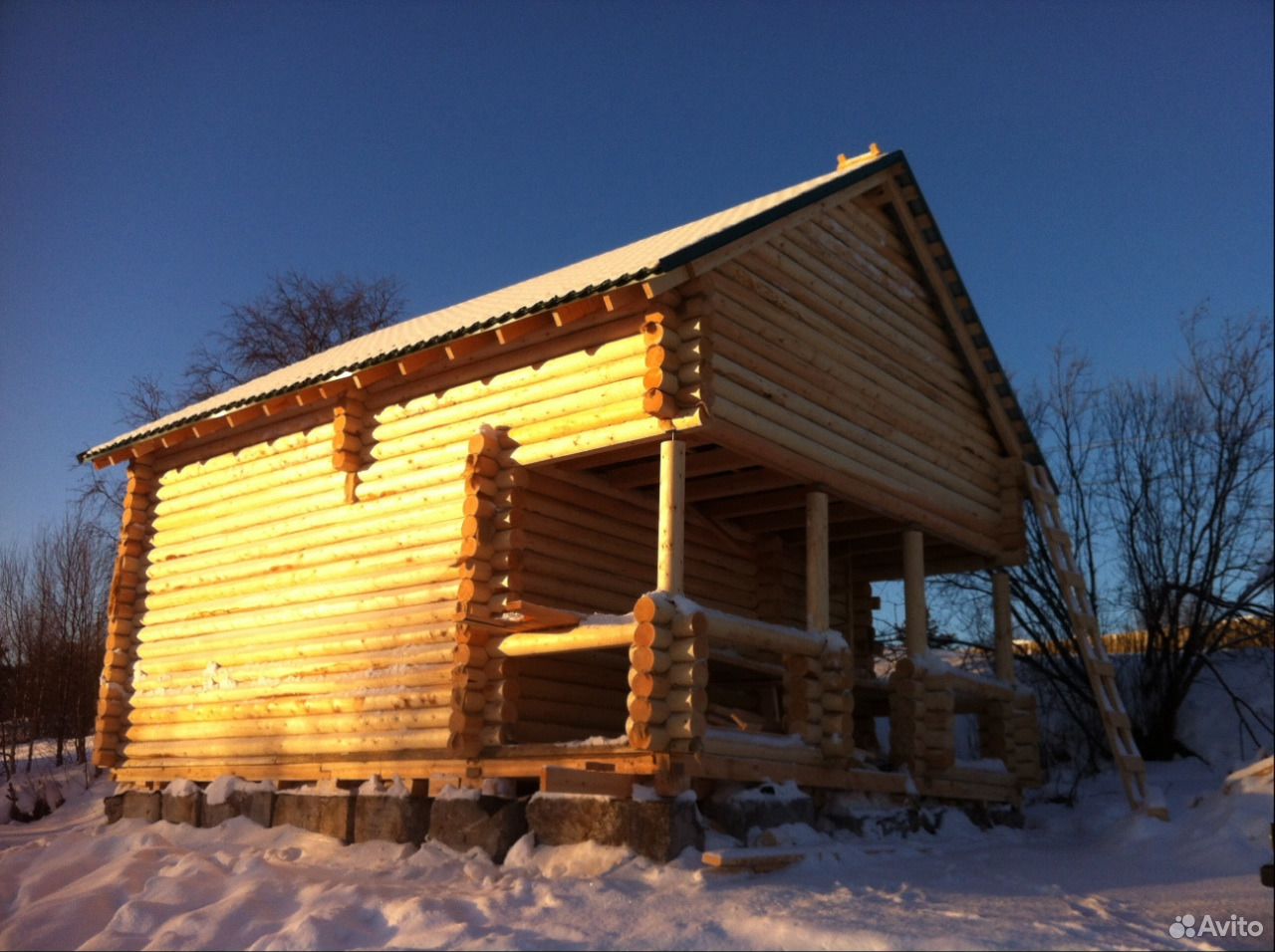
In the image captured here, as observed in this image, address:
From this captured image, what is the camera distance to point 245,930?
8398 mm

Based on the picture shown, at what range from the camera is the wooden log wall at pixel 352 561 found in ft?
38.9

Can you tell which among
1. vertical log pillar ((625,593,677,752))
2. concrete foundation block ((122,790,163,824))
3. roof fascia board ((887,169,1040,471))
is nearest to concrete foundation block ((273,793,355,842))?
concrete foundation block ((122,790,163,824))

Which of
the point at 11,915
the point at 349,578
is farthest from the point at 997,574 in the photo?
the point at 11,915

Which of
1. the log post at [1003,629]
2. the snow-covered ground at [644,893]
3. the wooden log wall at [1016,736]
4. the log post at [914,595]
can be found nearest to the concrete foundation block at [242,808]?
the snow-covered ground at [644,893]

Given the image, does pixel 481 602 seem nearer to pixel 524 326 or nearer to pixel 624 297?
pixel 524 326

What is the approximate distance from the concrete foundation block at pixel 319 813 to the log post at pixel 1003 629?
8.46 meters

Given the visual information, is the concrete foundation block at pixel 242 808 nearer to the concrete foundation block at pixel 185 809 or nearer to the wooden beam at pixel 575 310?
the concrete foundation block at pixel 185 809

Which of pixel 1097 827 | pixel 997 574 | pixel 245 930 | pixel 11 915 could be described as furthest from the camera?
pixel 997 574

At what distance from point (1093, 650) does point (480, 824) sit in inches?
339

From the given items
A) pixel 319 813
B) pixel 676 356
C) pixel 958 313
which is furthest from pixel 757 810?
pixel 958 313

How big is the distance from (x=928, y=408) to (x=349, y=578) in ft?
24.3

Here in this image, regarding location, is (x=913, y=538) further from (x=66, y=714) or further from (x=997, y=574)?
(x=66, y=714)

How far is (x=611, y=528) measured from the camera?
44.5 feet

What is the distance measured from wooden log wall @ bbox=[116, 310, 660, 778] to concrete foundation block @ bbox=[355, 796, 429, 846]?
0.60m
